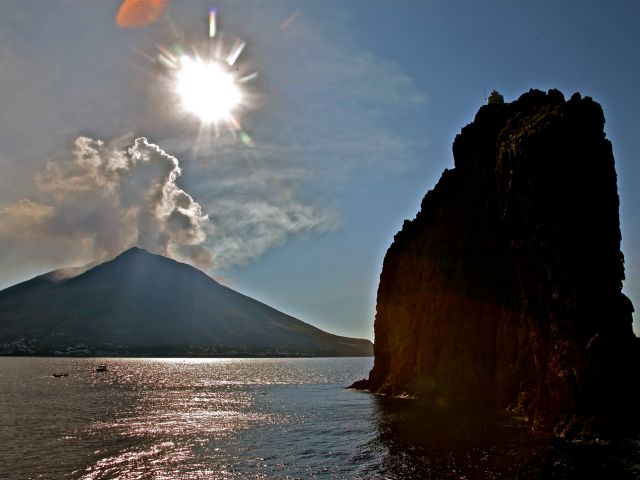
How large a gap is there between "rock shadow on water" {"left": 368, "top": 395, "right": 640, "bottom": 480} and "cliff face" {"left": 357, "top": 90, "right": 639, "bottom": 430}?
3.88 metres

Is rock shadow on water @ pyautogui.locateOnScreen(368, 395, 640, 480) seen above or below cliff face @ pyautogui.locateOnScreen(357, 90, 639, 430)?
below

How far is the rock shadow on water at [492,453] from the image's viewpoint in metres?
34.0

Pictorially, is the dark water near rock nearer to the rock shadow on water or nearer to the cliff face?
the rock shadow on water

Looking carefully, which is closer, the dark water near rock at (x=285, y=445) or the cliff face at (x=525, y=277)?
the dark water near rock at (x=285, y=445)

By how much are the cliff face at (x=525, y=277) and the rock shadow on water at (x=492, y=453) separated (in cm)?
388

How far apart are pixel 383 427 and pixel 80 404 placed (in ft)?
167

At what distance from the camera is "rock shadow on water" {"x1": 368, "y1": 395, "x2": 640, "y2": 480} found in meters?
34.0

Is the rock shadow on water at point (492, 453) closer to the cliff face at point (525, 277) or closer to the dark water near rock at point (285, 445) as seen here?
the dark water near rock at point (285, 445)

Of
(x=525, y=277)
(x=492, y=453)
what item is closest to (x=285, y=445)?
(x=492, y=453)

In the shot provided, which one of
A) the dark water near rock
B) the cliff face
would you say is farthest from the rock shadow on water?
the cliff face

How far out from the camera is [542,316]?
51938 millimetres

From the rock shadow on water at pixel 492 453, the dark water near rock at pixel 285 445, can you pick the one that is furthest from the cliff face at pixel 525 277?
the dark water near rock at pixel 285 445

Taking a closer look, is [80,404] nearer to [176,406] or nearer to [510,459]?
[176,406]

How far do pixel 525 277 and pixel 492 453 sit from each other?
21.3 m
